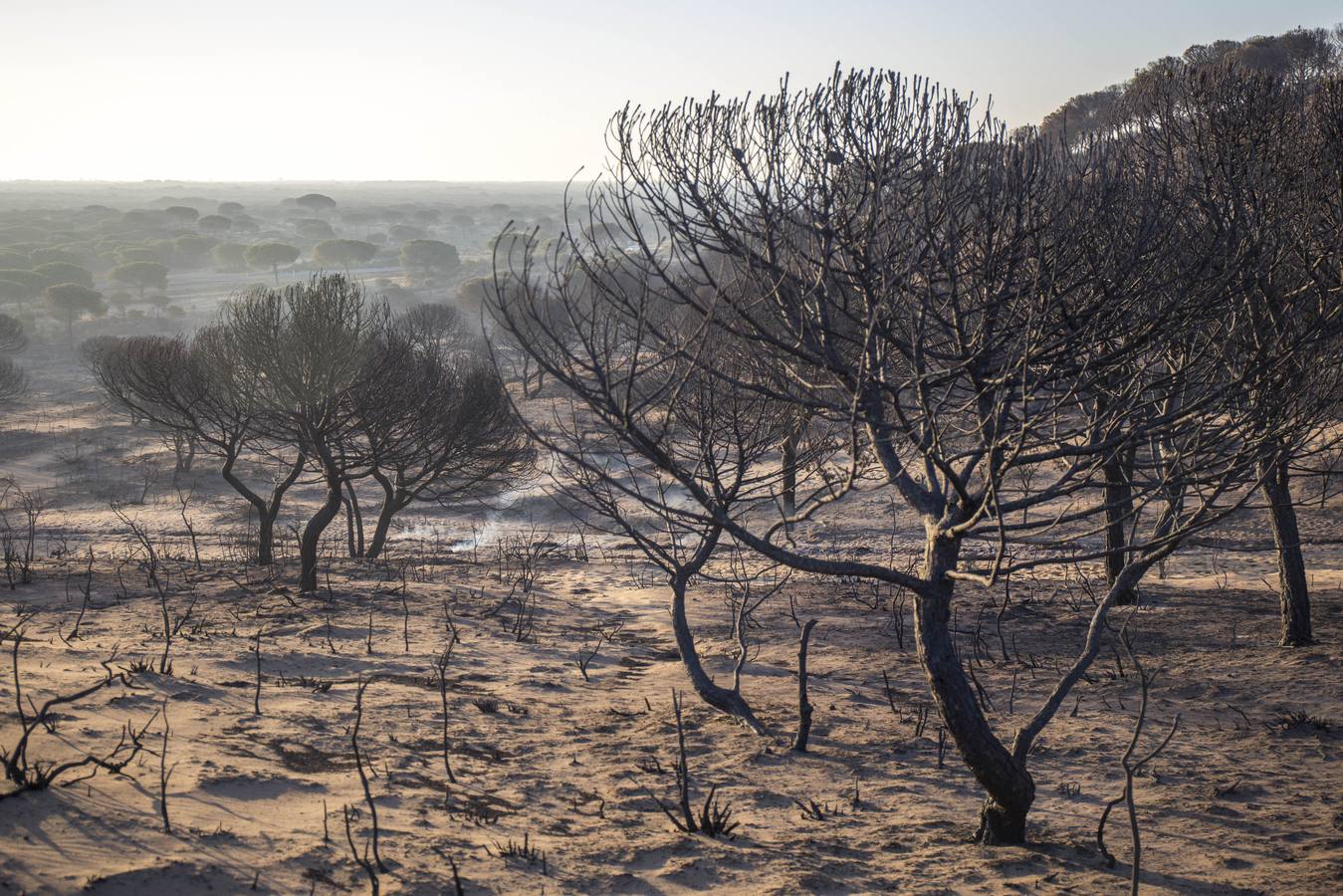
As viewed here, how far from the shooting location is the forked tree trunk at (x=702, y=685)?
863 cm

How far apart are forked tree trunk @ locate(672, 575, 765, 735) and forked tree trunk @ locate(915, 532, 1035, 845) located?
2.71m

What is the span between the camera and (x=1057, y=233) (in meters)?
6.68

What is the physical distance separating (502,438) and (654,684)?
14.1 metres

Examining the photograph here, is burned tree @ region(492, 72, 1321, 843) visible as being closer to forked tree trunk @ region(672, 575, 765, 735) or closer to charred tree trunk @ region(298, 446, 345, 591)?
forked tree trunk @ region(672, 575, 765, 735)

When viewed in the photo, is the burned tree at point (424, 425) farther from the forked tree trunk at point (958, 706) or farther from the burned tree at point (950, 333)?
the forked tree trunk at point (958, 706)

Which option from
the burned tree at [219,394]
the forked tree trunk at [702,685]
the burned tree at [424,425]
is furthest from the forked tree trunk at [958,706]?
the burned tree at [219,394]

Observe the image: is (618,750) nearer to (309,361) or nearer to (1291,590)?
(1291,590)

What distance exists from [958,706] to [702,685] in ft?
10.6

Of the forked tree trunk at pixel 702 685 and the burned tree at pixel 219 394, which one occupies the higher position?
the burned tree at pixel 219 394

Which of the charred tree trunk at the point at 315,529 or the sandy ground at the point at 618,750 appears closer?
the sandy ground at the point at 618,750

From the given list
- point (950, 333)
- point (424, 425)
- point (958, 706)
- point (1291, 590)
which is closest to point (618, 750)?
point (958, 706)

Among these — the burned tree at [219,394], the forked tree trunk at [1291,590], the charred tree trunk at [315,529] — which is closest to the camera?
the forked tree trunk at [1291,590]

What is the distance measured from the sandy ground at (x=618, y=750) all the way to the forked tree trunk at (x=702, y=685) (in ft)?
0.70

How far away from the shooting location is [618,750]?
827 cm
